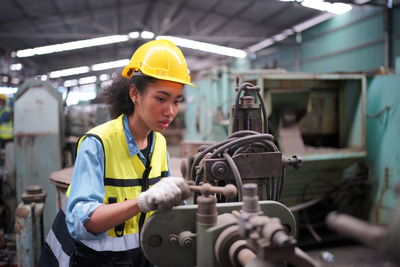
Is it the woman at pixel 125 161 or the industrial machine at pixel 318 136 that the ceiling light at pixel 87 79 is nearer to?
the industrial machine at pixel 318 136

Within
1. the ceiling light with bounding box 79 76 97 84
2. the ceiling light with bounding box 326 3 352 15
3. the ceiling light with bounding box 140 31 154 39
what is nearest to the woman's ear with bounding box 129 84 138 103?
the ceiling light with bounding box 326 3 352 15

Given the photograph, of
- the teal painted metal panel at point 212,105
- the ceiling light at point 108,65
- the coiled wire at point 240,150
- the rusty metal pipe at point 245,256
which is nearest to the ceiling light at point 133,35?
the ceiling light at point 108,65

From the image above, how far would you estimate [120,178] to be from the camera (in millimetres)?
1183

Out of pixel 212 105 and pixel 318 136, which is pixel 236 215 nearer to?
Answer: pixel 318 136

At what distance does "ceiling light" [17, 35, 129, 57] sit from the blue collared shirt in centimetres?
778

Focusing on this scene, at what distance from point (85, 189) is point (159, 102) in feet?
1.19

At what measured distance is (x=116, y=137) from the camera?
46.8 inches

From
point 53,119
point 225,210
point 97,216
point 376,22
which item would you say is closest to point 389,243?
point 225,210

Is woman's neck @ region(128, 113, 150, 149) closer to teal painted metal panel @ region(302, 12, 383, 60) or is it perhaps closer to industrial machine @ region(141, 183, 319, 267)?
industrial machine @ region(141, 183, 319, 267)

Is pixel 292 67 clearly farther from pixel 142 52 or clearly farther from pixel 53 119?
pixel 142 52

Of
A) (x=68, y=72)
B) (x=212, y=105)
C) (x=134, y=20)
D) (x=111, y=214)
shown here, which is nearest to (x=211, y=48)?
(x=134, y=20)

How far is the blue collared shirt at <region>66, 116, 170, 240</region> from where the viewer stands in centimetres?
99

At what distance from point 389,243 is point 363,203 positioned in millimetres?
3211

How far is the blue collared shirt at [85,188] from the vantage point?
3.26 feet
